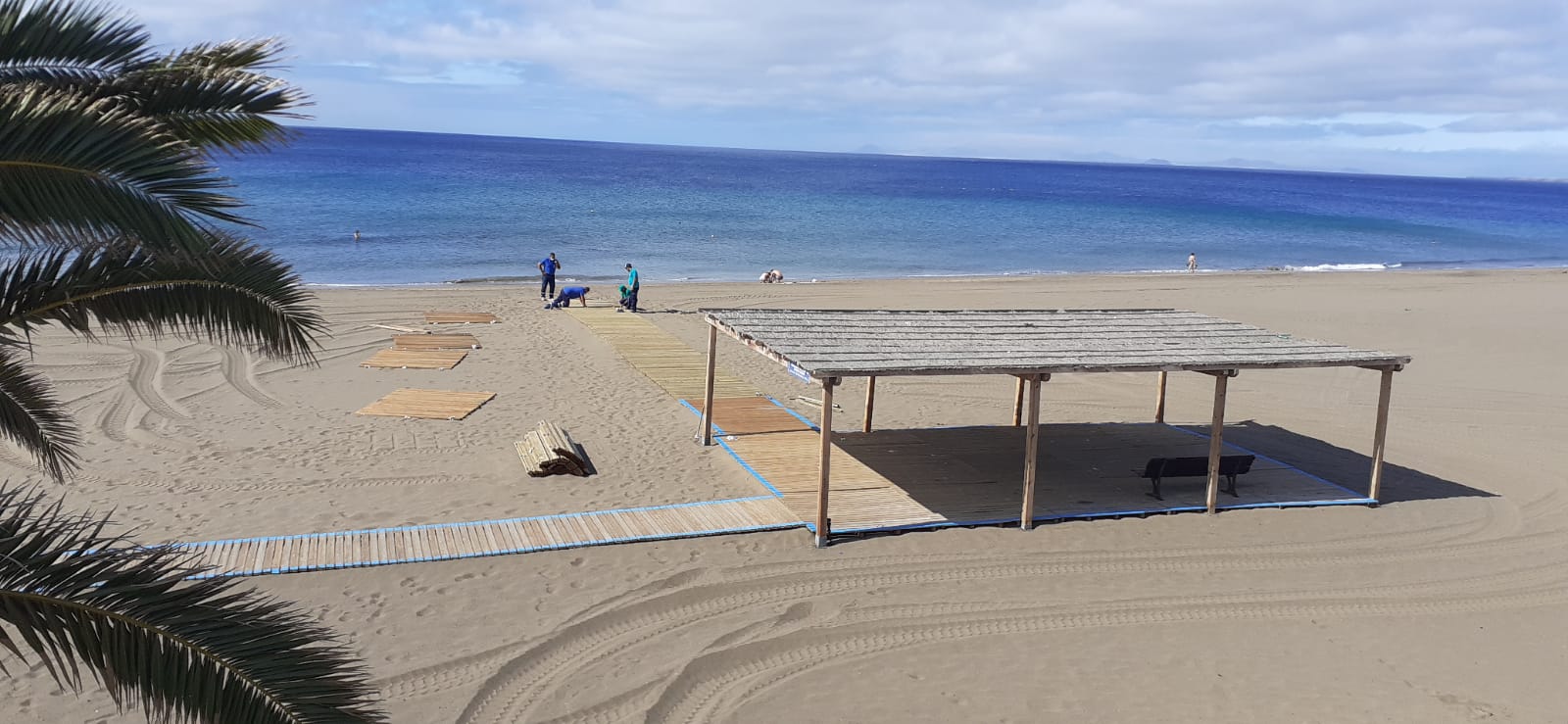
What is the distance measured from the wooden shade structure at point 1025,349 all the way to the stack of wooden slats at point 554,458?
6.74ft

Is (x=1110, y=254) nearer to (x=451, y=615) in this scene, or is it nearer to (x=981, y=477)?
(x=981, y=477)

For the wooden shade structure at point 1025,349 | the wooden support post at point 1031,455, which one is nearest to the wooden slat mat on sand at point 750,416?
the wooden shade structure at point 1025,349

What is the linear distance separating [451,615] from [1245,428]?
41.8 feet

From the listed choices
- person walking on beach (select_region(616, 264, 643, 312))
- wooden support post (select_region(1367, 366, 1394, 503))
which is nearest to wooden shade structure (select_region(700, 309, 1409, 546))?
wooden support post (select_region(1367, 366, 1394, 503))

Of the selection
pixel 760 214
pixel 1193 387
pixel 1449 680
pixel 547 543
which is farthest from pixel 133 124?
pixel 760 214

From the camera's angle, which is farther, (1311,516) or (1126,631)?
(1311,516)

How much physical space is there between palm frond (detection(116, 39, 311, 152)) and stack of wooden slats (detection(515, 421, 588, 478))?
23.8 feet

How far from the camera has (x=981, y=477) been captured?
1310 centimetres

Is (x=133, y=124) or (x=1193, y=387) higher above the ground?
(x=133, y=124)

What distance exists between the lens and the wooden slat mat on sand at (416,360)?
18375mm

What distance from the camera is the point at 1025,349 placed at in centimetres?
1178

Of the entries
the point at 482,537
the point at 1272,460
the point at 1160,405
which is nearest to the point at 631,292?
the point at 1160,405

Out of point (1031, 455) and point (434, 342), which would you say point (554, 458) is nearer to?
point (1031, 455)

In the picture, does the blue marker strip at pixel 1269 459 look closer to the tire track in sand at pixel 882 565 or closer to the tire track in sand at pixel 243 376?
the tire track in sand at pixel 882 565
